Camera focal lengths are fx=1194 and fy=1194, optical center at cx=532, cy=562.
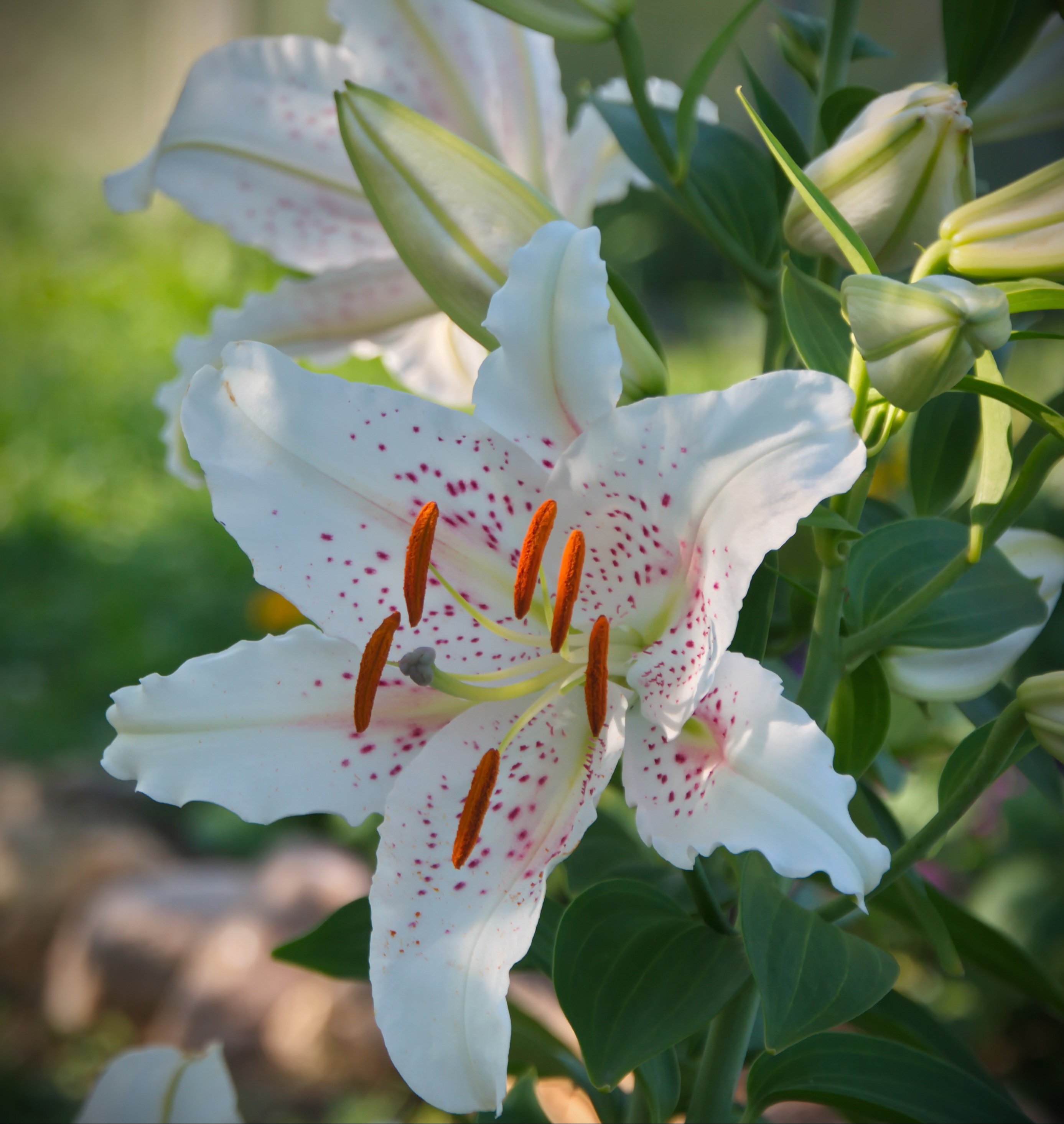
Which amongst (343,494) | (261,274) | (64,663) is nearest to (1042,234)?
(343,494)

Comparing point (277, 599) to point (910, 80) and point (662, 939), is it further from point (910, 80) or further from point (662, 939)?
point (910, 80)

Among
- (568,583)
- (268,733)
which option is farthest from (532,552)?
(268,733)

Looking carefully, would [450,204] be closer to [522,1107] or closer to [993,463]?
[993,463]

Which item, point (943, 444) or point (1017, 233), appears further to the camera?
point (943, 444)

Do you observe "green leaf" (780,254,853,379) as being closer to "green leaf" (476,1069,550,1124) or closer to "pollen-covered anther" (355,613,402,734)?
"pollen-covered anther" (355,613,402,734)

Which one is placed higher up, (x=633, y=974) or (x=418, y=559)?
(x=418, y=559)

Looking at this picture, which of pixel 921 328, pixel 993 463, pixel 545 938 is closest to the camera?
pixel 921 328

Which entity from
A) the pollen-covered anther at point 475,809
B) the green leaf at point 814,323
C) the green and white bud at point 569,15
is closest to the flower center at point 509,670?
the pollen-covered anther at point 475,809
